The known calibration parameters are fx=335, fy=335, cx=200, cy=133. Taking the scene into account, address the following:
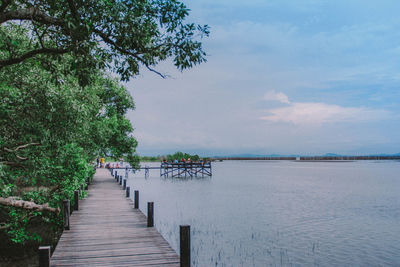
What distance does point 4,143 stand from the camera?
401 inches

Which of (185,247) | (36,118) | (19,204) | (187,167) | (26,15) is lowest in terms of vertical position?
(187,167)

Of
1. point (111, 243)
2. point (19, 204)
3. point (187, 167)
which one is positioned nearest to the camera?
point (111, 243)

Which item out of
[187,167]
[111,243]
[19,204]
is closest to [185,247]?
[111,243]

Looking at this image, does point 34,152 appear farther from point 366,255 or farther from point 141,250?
point 366,255

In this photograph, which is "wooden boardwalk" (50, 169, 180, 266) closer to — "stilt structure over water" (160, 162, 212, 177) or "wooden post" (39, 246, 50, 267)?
"wooden post" (39, 246, 50, 267)

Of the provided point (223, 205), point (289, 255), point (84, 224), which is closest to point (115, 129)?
point (223, 205)

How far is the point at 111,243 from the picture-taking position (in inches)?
372

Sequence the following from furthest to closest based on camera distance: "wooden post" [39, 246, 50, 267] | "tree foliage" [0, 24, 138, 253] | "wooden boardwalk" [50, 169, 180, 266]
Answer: "tree foliage" [0, 24, 138, 253], "wooden boardwalk" [50, 169, 180, 266], "wooden post" [39, 246, 50, 267]

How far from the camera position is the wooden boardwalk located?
789 cm

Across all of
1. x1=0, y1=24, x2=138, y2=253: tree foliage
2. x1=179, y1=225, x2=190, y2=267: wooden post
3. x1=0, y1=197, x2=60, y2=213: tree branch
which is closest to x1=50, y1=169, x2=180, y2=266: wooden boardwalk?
x1=179, y1=225, x2=190, y2=267: wooden post

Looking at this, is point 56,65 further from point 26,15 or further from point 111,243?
point 111,243

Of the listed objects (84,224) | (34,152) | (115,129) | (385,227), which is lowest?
(385,227)

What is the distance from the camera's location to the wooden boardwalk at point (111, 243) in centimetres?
789

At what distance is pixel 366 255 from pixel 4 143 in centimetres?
1452
